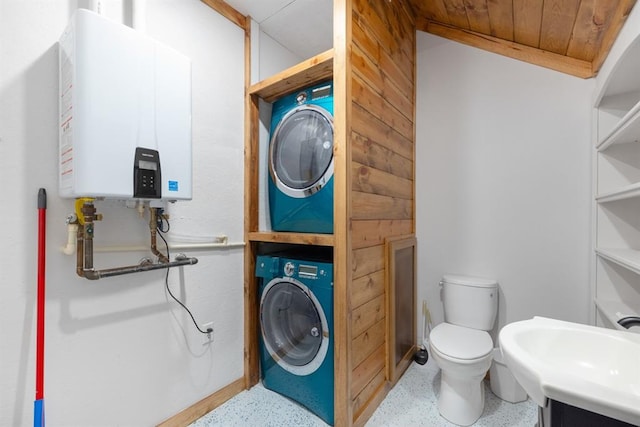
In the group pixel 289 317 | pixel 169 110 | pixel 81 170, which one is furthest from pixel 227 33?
pixel 289 317

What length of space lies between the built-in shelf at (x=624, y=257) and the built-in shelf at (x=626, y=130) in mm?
581

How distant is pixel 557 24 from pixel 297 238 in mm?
1917

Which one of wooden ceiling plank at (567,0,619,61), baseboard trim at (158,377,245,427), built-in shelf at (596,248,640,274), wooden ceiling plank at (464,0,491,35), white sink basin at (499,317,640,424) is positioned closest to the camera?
white sink basin at (499,317,640,424)

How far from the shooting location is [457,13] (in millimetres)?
1989

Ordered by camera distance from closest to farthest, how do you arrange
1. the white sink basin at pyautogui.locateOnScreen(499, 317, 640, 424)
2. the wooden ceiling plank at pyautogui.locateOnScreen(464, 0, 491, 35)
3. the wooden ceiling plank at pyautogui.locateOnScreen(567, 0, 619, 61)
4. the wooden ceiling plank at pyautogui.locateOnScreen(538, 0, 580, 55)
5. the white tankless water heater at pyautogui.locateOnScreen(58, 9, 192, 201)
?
the white sink basin at pyautogui.locateOnScreen(499, 317, 640, 424) < the white tankless water heater at pyautogui.locateOnScreen(58, 9, 192, 201) < the wooden ceiling plank at pyautogui.locateOnScreen(567, 0, 619, 61) < the wooden ceiling plank at pyautogui.locateOnScreen(538, 0, 580, 55) < the wooden ceiling plank at pyautogui.locateOnScreen(464, 0, 491, 35)

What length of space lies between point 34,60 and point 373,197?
167cm

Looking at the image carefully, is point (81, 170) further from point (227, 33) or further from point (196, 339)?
point (227, 33)

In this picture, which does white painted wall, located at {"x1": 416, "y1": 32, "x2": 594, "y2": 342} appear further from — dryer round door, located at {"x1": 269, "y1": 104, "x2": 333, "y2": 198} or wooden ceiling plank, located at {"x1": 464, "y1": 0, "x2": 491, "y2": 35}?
dryer round door, located at {"x1": 269, "y1": 104, "x2": 333, "y2": 198}

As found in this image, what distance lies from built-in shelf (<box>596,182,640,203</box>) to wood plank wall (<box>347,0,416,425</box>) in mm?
1099

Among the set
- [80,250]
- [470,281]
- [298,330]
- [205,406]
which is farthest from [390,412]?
[80,250]

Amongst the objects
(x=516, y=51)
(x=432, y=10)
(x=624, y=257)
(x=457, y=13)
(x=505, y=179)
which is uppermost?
(x=432, y=10)

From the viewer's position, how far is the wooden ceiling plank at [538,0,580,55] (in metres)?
1.45

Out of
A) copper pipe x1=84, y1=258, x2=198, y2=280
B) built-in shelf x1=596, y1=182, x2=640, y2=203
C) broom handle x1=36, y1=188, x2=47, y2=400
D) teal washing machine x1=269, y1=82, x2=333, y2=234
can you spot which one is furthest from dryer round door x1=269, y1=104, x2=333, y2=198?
built-in shelf x1=596, y1=182, x2=640, y2=203

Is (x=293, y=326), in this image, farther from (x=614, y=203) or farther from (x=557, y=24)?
(x=557, y=24)
